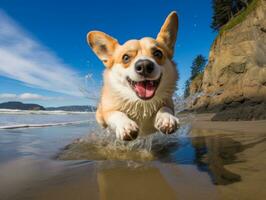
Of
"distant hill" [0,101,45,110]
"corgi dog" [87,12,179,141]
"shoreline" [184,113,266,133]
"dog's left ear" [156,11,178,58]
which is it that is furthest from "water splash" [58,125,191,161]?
"distant hill" [0,101,45,110]

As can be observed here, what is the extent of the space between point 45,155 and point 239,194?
249 centimetres

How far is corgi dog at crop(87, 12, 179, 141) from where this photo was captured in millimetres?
3193

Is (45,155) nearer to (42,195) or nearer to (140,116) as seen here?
(140,116)

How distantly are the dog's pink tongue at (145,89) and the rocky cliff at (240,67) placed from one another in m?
9.58

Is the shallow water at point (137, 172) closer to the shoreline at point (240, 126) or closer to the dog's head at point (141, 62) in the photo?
the dog's head at point (141, 62)

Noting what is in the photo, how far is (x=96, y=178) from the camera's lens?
7.95 ft

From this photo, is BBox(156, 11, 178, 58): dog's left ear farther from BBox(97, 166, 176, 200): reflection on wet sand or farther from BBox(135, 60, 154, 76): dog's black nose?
BBox(97, 166, 176, 200): reflection on wet sand

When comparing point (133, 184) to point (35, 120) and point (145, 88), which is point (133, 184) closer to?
point (145, 88)

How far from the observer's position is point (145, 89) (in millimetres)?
3287

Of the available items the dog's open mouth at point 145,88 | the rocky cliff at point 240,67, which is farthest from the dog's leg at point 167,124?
the rocky cliff at point 240,67

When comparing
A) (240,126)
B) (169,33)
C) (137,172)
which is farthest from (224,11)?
(137,172)

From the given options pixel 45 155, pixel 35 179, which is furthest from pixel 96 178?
pixel 45 155

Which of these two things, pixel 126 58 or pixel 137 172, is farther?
pixel 126 58

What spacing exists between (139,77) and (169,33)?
3.41ft
